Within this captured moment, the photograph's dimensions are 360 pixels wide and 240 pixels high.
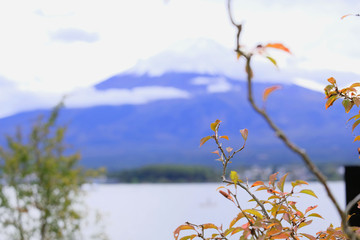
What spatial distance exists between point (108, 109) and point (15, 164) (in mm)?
110312

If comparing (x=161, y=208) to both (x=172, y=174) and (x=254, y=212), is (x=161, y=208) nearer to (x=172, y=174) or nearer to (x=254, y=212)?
(x=172, y=174)

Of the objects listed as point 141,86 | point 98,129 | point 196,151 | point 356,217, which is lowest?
point 356,217

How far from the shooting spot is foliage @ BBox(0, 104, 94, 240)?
20.5 ft

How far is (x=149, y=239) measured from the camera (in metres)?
27.6

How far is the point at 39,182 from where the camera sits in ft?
20.8

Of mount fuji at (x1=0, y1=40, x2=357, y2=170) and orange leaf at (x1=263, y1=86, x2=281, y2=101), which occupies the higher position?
mount fuji at (x1=0, y1=40, x2=357, y2=170)

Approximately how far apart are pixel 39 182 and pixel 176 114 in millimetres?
88130

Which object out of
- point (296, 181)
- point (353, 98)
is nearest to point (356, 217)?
point (353, 98)

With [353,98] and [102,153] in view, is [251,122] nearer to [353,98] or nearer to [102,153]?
[102,153]

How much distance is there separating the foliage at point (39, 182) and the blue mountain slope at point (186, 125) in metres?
68.6

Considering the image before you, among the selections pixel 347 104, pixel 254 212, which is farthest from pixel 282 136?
pixel 347 104

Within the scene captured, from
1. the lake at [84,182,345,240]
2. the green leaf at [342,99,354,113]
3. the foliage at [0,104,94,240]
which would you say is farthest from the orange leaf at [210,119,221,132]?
the lake at [84,182,345,240]

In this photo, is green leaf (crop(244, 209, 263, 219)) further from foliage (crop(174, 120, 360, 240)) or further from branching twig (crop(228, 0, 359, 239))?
branching twig (crop(228, 0, 359, 239))

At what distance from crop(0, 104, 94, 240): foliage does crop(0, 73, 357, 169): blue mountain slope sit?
68.6m
